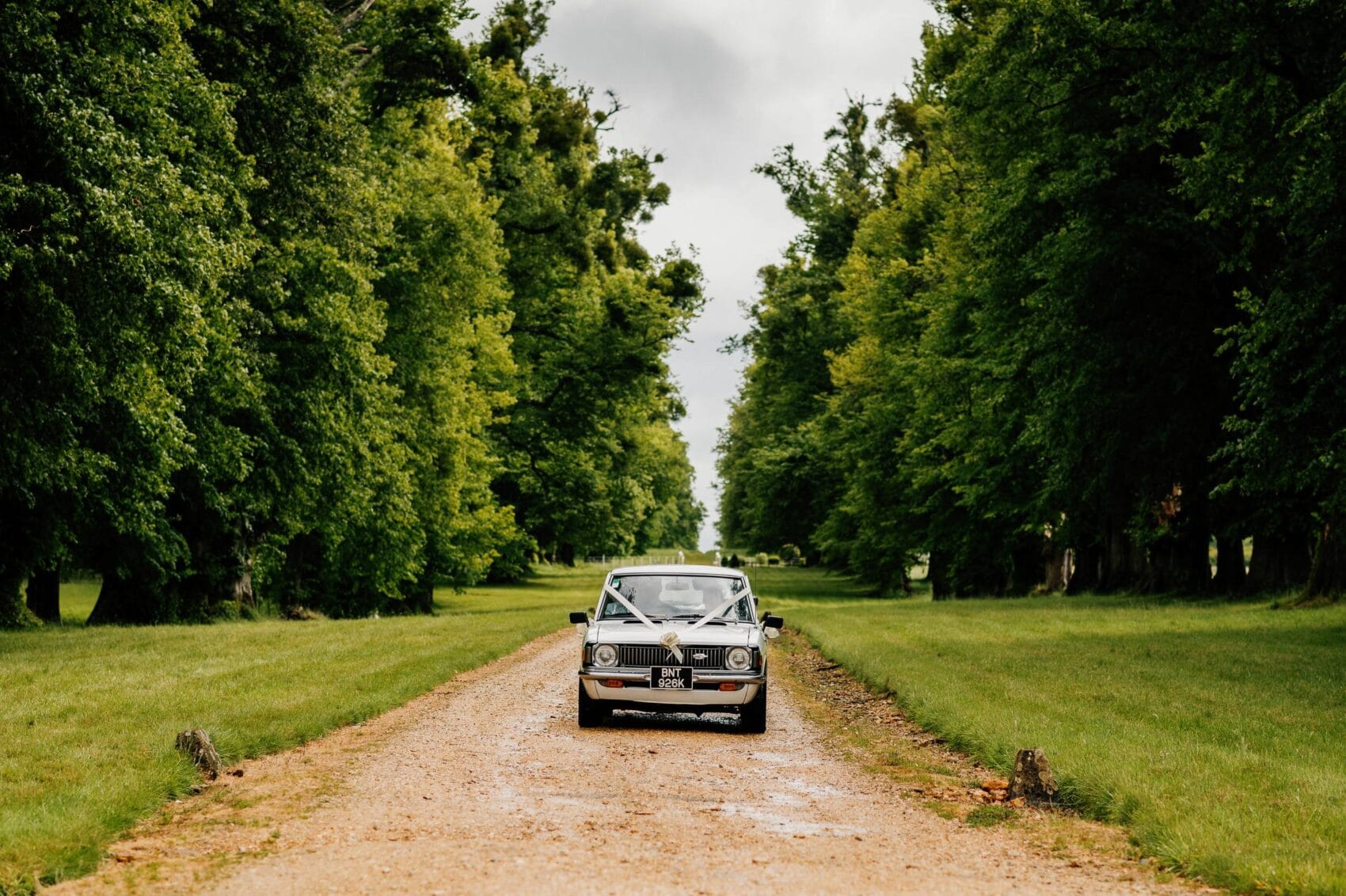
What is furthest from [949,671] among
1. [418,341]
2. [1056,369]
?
[418,341]

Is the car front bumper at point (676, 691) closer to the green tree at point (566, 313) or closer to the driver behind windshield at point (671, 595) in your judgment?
the driver behind windshield at point (671, 595)

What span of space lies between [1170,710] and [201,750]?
9583 millimetres

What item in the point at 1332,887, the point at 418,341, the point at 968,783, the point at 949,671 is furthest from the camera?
the point at 418,341

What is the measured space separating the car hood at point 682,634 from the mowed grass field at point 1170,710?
2.13 meters

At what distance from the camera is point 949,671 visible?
18.5m

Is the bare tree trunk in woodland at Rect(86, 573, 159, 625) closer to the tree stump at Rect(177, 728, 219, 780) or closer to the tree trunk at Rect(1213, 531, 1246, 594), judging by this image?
the tree stump at Rect(177, 728, 219, 780)

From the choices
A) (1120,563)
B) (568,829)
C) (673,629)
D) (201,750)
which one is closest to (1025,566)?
(1120,563)

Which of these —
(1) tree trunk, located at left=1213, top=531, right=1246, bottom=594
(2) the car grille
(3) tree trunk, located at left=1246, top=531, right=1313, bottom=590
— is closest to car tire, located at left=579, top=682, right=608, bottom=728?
(2) the car grille

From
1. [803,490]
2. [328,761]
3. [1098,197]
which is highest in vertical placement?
[1098,197]

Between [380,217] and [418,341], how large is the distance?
23.5 feet

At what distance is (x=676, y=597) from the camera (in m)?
15.2

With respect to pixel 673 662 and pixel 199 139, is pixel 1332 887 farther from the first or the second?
pixel 199 139

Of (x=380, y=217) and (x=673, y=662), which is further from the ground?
(x=380, y=217)

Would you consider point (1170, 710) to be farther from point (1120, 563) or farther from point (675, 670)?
point (1120, 563)
